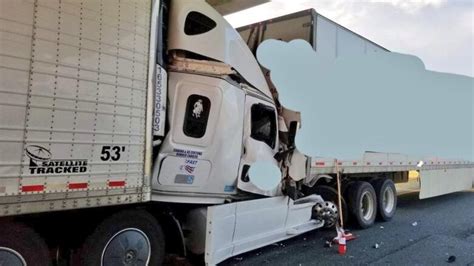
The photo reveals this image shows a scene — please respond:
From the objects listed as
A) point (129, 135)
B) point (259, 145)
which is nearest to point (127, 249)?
point (129, 135)

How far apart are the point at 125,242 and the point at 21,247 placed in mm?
1053

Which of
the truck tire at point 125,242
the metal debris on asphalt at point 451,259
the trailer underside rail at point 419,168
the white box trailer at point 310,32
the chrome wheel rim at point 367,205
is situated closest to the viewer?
the truck tire at point 125,242

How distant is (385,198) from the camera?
946 cm

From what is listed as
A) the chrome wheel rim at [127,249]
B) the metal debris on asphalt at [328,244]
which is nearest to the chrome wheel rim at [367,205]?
the metal debris on asphalt at [328,244]

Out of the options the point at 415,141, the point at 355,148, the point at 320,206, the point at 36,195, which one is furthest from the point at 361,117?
the point at 36,195

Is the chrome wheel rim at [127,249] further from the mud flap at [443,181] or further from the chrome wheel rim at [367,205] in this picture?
the mud flap at [443,181]

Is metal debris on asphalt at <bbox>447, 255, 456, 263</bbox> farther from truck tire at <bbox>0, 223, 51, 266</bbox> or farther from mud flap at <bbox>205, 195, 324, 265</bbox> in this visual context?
truck tire at <bbox>0, 223, 51, 266</bbox>

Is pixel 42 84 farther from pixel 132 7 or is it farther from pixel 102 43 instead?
pixel 132 7

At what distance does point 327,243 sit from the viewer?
6.91 metres

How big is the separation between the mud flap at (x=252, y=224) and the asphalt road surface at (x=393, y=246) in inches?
12.8

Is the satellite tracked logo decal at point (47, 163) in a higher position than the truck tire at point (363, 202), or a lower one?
higher

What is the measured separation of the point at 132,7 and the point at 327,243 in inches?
198

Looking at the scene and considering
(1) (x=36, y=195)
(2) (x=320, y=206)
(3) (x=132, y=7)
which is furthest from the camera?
(2) (x=320, y=206)

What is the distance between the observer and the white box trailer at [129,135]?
3225 millimetres
